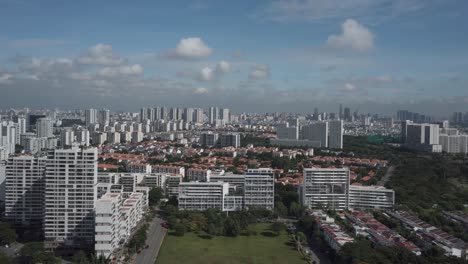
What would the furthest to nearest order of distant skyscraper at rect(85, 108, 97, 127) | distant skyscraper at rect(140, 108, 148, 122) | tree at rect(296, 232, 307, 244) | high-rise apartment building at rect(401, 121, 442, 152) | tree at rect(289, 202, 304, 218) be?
distant skyscraper at rect(140, 108, 148, 122) → distant skyscraper at rect(85, 108, 97, 127) → high-rise apartment building at rect(401, 121, 442, 152) → tree at rect(289, 202, 304, 218) → tree at rect(296, 232, 307, 244)

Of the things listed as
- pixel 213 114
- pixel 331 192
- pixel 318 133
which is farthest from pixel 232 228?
pixel 213 114

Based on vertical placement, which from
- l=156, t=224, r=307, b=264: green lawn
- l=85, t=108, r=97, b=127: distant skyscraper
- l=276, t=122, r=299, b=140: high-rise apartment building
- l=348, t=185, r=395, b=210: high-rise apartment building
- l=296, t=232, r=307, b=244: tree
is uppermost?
l=85, t=108, r=97, b=127: distant skyscraper

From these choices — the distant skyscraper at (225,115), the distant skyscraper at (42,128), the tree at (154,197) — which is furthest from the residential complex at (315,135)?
the distant skyscraper at (225,115)

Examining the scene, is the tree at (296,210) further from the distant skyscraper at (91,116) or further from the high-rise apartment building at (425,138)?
the distant skyscraper at (91,116)

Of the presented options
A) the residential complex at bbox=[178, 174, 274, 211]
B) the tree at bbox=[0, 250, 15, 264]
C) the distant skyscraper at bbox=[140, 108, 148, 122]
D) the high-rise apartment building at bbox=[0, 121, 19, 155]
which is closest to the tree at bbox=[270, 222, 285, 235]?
the residential complex at bbox=[178, 174, 274, 211]

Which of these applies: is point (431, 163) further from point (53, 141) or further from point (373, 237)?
point (53, 141)

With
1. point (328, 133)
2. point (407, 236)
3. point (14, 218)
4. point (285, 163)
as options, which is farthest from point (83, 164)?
point (328, 133)

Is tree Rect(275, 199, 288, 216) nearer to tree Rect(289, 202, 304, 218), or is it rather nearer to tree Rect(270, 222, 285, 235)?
tree Rect(289, 202, 304, 218)
